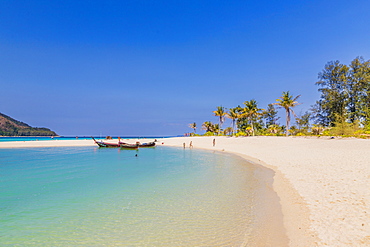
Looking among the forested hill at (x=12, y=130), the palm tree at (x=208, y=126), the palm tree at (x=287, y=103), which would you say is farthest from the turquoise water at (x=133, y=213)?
the forested hill at (x=12, y=130)

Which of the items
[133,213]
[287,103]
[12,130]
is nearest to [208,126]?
[287,103]

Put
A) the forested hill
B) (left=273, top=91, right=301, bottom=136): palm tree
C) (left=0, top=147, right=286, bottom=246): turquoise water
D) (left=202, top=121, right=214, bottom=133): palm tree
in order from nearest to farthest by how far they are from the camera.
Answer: (left=0, top=147, right=286, bottom=246): turquoise water < (left=273, top=91, right=301, bottom=136): palm tree < (left=202, top=121, right=214, bottom=133): palm tree < the forested hill

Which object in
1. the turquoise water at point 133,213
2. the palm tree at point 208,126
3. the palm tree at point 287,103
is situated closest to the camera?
the turquoise water at point 133,213

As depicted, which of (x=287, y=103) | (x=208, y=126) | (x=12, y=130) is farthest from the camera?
(x=12, y=130)

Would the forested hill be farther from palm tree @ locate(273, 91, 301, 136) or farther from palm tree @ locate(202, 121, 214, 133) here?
palm tree @ locate(273, 91, 301, 136)

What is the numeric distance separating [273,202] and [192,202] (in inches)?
127

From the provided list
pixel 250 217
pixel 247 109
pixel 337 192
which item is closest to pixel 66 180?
pixel 250 217

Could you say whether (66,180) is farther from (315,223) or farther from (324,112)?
(324,112)

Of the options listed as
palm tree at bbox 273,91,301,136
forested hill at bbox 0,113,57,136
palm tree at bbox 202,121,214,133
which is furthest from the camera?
forested hill at bbox 0,113,57,136

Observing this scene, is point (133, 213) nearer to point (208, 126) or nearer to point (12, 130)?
point (208, 126)

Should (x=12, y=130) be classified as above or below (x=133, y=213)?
above

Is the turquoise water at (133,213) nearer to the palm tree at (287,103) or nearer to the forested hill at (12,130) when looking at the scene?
the palm tree at (287,103)

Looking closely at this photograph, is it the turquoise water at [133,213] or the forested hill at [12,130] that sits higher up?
the forested hill at [12,130]

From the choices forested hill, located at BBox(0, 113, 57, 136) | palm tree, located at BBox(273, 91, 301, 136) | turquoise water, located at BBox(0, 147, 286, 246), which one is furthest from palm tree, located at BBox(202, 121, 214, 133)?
forested hill, located at BBox(0, 113, 57, 136)
